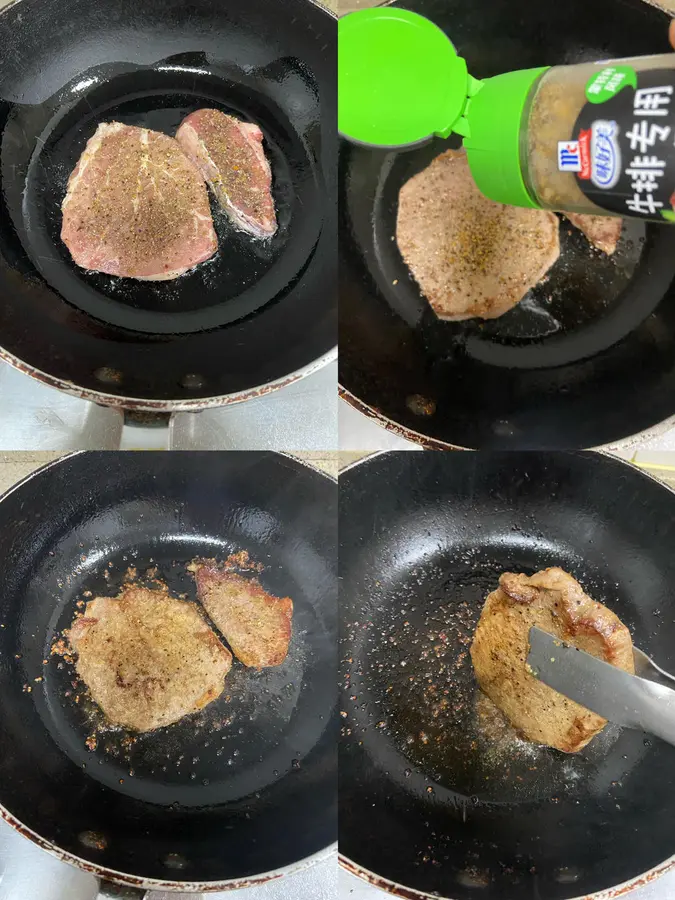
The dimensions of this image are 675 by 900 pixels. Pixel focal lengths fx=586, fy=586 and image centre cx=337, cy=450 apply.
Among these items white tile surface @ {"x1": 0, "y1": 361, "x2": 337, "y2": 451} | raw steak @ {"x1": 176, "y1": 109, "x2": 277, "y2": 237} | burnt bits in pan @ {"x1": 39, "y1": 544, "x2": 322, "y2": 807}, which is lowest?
burnt bits in pan @ {"x1": 39, "y1": 544, "x2": 322, "y2": 807}

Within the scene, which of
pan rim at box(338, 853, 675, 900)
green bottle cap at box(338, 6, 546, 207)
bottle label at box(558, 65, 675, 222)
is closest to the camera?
bottle label at box(558, 65, 675, 222)

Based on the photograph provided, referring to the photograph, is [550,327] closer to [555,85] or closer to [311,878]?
[555,85]

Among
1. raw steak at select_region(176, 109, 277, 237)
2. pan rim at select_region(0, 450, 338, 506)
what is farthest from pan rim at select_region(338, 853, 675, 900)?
raw steak at select_region(176, 109, 277, 237)

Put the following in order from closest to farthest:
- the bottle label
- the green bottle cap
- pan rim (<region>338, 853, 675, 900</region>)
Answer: the bottle label < the green bottle cap < pan rim (<region>338, 853, 675, 900</region>)

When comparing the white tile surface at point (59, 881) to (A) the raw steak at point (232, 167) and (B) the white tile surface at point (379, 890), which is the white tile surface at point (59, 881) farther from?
(A) the raw steak at point (232, 167)

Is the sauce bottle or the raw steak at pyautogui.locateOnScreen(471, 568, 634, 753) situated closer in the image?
the sauce bottle

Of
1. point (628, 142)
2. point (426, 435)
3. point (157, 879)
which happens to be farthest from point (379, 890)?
point (628, 142)

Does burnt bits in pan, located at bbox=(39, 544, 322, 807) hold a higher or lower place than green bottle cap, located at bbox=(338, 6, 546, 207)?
lower

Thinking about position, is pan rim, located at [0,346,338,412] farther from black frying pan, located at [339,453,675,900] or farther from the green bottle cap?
the green bottle cap
